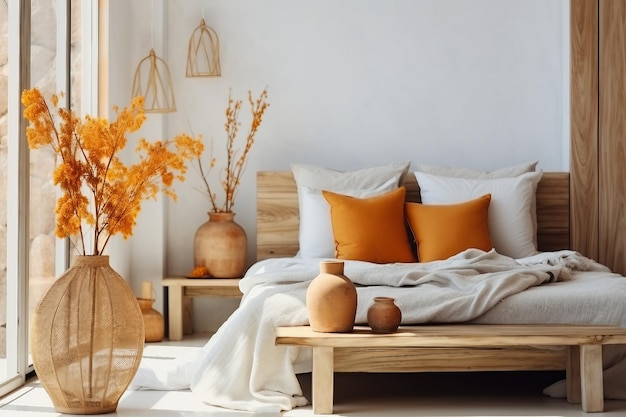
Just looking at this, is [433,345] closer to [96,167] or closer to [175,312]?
[96,167]

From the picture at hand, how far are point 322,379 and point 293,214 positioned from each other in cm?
241

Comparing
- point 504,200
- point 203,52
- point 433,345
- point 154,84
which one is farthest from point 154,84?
point 433,345

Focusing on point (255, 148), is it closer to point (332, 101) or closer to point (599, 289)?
point (332, 101)

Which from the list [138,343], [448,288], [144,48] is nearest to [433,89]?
[144,48]

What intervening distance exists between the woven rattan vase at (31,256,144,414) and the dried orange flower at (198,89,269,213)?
2439mm

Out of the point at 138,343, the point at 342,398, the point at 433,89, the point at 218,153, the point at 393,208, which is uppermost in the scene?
the point at 433,89

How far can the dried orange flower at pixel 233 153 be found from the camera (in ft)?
19.4

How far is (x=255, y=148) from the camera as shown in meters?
6.03

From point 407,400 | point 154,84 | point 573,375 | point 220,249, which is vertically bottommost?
point 407,400

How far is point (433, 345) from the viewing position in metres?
3.44

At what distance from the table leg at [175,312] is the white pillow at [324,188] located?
2.55 ft

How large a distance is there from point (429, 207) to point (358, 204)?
413mm

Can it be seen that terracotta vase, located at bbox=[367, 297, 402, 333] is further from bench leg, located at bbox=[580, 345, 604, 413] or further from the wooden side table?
the wooden side table

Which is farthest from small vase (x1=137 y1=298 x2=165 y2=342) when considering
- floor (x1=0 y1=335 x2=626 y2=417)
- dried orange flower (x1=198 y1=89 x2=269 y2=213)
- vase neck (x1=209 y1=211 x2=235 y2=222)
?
floor (x1=0 y1=335 x2=626 y2=417)
